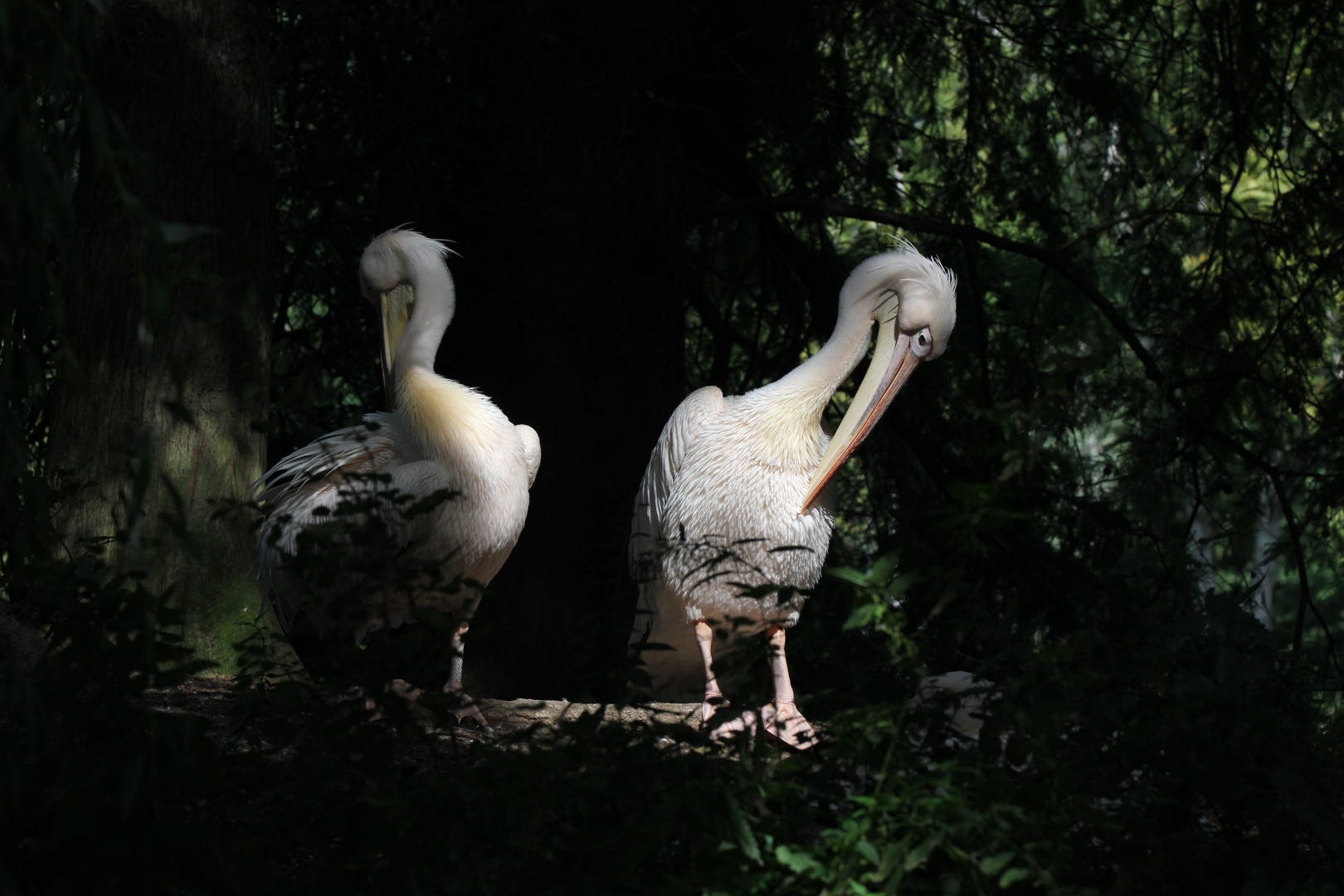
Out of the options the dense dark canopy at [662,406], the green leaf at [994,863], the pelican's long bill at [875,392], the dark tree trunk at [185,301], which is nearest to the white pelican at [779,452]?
the pelican's long bill at [875,392]

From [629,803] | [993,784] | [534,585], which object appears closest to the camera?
[993,784]

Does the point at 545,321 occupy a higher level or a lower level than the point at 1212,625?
higher

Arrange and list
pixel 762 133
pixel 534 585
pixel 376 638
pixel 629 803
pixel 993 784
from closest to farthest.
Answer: pixel 993 784
pixel 629 803
pixel 376 638
pixel 534 585
pixel 762 133

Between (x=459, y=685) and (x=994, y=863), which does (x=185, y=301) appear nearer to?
(x=459, y=685)

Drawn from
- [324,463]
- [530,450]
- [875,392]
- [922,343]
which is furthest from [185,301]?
[922,343]

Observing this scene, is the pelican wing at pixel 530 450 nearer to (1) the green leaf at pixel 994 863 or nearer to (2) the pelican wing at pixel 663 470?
(2) the pelican wing at pixel 663 470

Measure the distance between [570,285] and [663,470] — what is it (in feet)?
4.30

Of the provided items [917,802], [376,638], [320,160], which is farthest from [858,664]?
[320,160]

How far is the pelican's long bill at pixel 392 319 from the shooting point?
4988 mm

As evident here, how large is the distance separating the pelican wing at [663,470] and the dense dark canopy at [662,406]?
33 cm

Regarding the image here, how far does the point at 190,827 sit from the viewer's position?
6.93ft

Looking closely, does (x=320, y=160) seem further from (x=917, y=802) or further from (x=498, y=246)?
(x=917, y=802)

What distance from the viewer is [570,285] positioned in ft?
18.4

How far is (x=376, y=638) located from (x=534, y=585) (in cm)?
311
